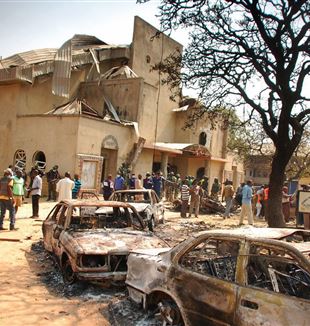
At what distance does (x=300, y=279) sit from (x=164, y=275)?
1.55 metres

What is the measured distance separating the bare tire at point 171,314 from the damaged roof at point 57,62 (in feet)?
70.2

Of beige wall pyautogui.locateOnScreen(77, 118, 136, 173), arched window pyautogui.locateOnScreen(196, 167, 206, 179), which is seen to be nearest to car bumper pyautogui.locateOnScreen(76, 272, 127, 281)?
beige wall pyautogui.locateOnScreen(77, 118, 136, 173)

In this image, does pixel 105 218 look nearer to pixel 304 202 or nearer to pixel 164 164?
pixel 304 202

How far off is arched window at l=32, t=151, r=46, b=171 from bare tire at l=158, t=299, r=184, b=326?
59.8 ft

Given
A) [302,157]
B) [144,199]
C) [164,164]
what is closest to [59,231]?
[144,199]

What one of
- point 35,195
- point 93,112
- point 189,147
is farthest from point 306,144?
point 35,195

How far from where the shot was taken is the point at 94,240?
6551 mm

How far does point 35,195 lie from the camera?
13.4m

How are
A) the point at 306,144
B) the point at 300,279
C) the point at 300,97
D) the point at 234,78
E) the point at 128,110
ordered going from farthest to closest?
the point at 306,144 → the point at 128,110 → the point at 234,78 → the point at 300,97 → the point at 300,279

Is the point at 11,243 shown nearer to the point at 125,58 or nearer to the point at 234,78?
the point at 234,78

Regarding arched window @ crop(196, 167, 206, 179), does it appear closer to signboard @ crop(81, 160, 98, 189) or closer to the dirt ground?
signboard @ crop(81, 160, 98, 189)

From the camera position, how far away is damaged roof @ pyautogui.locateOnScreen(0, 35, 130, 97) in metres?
23.4

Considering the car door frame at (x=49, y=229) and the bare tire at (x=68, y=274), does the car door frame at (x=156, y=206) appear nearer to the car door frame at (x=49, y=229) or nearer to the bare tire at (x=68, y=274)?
the car door frame at (x=49, y=229)

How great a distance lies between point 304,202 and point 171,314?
1041cm
